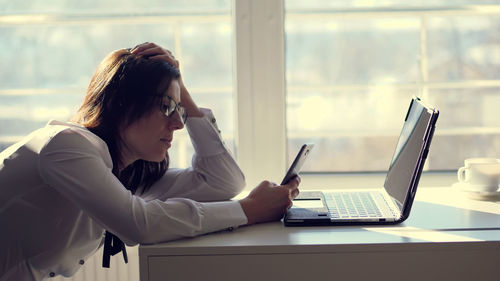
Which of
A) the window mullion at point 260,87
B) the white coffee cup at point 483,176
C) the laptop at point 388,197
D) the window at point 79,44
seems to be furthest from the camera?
the window at point 79,44

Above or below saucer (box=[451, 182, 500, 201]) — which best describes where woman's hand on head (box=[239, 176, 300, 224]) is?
above

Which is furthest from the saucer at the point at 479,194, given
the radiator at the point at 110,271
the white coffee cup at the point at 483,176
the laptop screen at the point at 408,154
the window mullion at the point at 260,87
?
the radiator at the point at 110,271

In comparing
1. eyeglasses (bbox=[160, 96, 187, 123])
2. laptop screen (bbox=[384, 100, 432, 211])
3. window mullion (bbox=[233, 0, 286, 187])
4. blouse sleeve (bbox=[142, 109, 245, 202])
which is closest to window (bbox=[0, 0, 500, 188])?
window mullion (bbox=[233, 0, 286, 187])

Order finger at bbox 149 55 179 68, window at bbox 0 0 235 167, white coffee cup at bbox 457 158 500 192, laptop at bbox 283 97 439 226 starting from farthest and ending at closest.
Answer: window at bbox 0 0 235 167 → white coffee cup at bbox 457 158 500 192 → finger at bbox 149 55 179 68 → laptop at bbox 283 97 439 226

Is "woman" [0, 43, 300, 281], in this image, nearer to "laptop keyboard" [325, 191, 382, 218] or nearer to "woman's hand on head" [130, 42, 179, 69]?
"woman's hand on head" [130, 42, 179, 69]

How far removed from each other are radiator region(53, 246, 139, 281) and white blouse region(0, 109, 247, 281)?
2.17 feet

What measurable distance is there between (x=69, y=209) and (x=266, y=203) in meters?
0.45

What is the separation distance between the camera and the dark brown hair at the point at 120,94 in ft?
4.61

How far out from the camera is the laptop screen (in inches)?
55.0

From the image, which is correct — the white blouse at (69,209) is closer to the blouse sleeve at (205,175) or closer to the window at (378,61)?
the blouse sleeve at (205,175)

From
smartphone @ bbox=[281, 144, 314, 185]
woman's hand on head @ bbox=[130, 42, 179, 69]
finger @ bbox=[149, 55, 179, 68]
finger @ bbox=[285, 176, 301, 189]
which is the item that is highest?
woman's hand on head @ bbox=[130, 42, 179, 69]

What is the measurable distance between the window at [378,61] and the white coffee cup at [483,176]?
24.5 inches

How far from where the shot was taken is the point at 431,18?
2334 millimetres

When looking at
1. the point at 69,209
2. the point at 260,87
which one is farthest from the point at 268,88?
the point at 69,209
